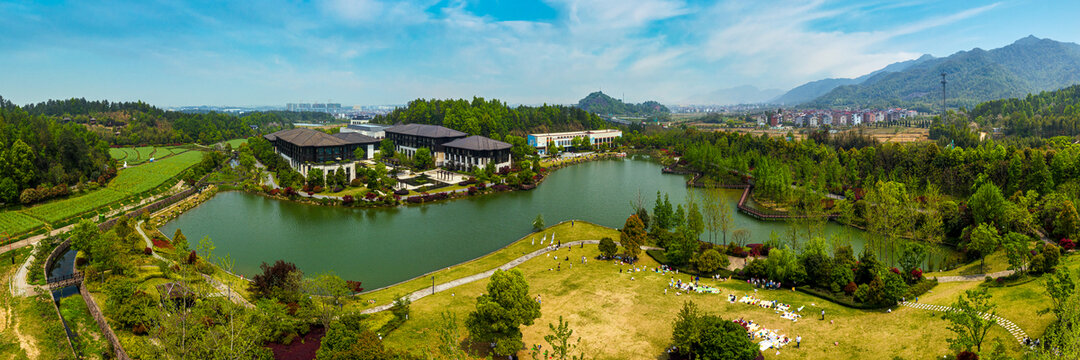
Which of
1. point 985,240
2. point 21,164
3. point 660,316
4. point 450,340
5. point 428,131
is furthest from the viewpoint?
point 428,131

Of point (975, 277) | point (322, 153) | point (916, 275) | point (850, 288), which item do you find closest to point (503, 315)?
point (850, 288)

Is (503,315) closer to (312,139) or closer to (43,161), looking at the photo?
(312,139)

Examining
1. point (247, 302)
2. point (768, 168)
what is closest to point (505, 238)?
point (247, 302)

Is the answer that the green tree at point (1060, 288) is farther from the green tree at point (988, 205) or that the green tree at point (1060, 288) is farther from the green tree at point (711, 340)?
the green tree at point (988, 205)

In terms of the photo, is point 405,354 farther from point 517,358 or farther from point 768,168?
point 768,168

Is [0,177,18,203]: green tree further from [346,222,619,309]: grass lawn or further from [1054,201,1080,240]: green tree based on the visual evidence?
[1054,201,1080,240]: green tree

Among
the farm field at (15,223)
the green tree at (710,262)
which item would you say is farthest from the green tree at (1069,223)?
the farm field at (15,223)
